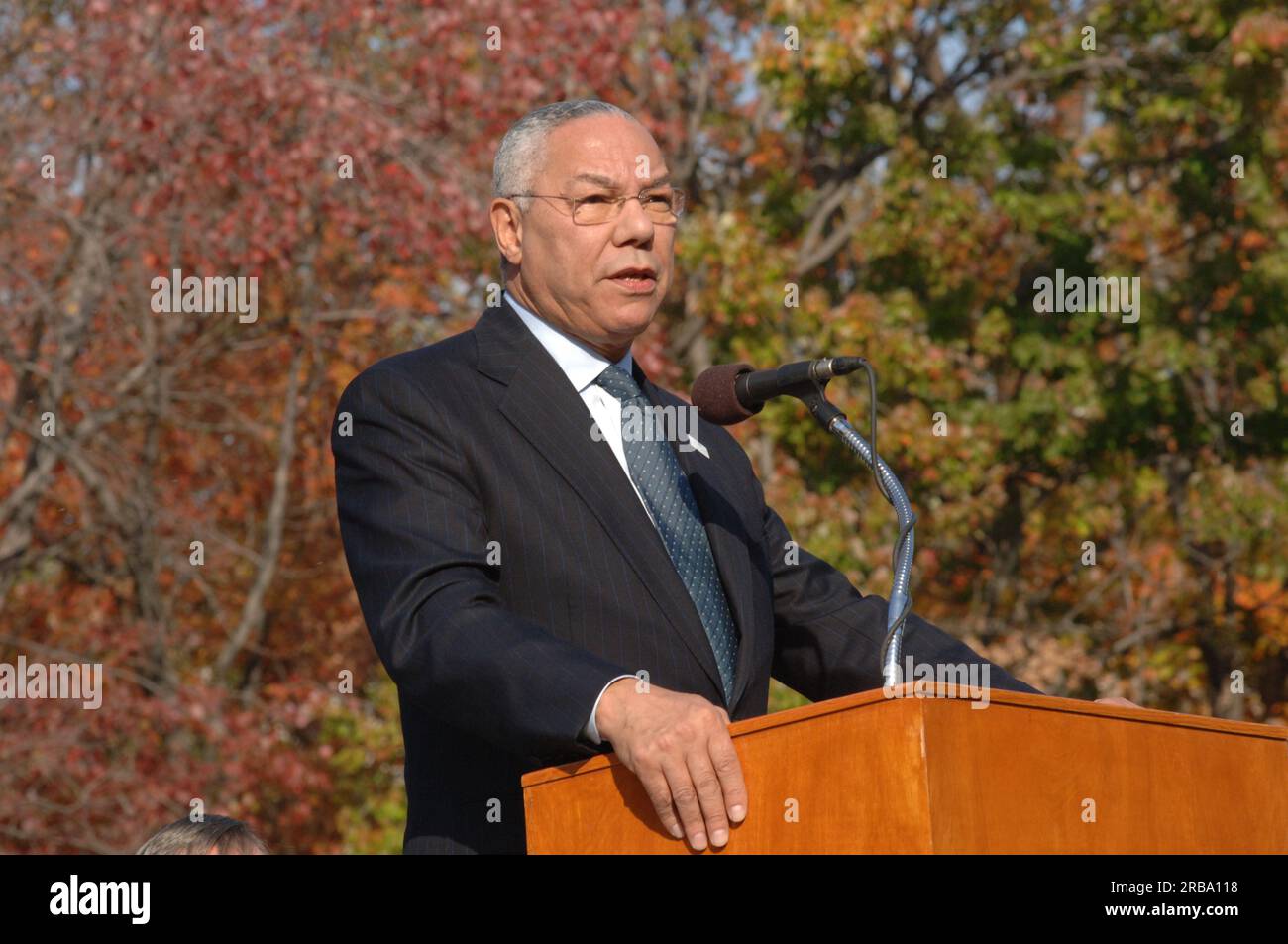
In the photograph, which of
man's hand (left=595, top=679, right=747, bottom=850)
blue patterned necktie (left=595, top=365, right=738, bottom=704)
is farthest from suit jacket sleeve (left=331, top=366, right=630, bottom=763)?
blue patterned necktie (left=595, top=365, right=738, bottom=704)

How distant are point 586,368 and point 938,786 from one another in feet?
4.42

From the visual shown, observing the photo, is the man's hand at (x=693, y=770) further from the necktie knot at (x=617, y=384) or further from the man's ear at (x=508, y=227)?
the man's ear at (x=508, y=227)

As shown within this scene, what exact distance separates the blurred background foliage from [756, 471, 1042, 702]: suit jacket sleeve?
6.46 meters

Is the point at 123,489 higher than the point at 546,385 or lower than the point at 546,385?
higher

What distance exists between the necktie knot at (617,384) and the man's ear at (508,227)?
0.94 feet

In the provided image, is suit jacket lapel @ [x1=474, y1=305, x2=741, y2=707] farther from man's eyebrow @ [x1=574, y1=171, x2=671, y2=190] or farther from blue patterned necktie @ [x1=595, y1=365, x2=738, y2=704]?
man's eyebrow @ [x1=574, y1=171, x2=671, y2=190]

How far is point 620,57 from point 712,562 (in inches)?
377

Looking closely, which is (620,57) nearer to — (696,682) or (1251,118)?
(1251,118)

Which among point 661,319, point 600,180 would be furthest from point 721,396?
point 661,319

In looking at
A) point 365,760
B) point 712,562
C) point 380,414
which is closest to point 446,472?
point 380,414

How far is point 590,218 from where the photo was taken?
10.7ft

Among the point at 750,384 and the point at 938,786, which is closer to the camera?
the point at 938,786

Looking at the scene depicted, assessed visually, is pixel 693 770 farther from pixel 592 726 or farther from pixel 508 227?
pixel 508 227

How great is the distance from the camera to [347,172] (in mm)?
10125
